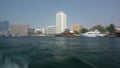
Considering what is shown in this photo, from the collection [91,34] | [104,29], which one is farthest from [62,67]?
[104,29]

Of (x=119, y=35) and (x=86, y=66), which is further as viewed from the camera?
(x=119, y=35)

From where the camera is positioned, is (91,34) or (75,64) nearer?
(75,64)

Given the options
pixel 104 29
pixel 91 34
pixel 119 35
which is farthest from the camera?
pixel 104 29

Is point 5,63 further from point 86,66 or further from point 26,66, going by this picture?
point 86,66

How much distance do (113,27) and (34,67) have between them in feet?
450

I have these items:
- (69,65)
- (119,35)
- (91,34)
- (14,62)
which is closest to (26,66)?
(14,62)

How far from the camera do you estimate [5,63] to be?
7703mm

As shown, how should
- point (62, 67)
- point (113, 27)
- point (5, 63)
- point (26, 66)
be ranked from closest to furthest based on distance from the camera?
point (62, 67)
point (26, 66)
point (5, 63)
point (113, 27)

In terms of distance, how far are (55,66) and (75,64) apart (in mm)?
593

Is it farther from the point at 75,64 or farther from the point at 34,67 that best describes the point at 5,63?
the point at 75,64

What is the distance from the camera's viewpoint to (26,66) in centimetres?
713

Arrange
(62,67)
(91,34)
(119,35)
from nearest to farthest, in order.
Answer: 1. (62,67)
2. (119,35)
3. (91,34)

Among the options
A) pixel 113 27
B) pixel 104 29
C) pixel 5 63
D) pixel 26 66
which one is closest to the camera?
pixel 26 66

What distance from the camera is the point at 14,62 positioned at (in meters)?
7.77
